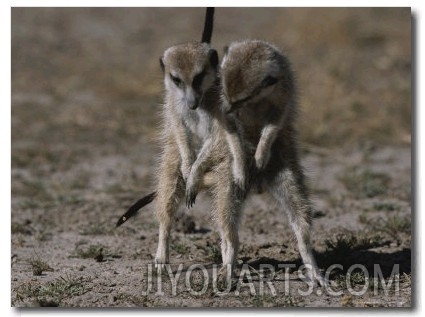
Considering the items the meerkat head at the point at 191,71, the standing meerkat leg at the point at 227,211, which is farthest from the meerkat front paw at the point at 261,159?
the meerkat head at the point at 191,71

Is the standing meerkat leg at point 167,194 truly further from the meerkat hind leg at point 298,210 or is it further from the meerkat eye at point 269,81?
the meerkat eye at point 269,81

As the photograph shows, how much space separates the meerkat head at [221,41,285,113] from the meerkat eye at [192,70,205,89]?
156mm

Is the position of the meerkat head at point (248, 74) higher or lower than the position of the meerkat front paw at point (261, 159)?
higher

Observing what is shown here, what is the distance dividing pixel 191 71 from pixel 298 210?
1.14 m

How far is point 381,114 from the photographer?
11477 mm

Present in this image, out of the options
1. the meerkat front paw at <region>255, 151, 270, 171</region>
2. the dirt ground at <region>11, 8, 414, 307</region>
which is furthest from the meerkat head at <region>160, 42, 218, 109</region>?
the dirt ground at <region>11, 8, 414, 307</region>

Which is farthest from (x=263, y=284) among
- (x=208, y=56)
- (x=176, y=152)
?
(x=208, y=56)

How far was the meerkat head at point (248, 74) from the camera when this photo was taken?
5258 millimetres

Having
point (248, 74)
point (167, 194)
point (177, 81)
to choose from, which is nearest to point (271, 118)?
point (248, 74)

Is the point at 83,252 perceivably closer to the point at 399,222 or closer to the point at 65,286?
the point at 65,286

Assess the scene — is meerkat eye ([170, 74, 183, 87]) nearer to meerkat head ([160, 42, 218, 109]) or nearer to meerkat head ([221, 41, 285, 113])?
meerkat head ([160, 42, 218, 109])

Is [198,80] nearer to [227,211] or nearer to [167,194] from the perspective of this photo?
[227,211]

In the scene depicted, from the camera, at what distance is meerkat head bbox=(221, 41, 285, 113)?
5258 mm

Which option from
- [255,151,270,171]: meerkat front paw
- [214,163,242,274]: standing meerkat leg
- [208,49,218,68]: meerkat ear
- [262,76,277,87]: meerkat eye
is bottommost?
[214,163,242,274]: standing meerkat leg
